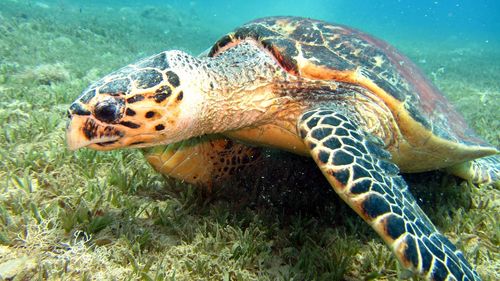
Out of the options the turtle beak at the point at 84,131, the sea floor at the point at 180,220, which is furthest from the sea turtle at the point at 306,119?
the sea floor at the point at 180,220

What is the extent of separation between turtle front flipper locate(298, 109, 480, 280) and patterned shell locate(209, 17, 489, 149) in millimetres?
537

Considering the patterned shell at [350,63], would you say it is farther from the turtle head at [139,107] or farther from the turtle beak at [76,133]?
the turtle beak at [76,133]

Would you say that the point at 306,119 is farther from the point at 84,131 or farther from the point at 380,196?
the point at 84,131

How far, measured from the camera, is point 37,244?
199cm

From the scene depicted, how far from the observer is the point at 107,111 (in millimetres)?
1907

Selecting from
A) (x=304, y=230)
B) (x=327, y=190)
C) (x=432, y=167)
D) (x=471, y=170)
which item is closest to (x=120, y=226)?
(x=304, y=230)

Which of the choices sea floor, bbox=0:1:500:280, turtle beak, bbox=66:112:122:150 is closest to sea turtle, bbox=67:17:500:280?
turtle beak, bbox=66:112:122:150

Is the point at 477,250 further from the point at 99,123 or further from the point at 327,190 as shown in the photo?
the point at 99,123

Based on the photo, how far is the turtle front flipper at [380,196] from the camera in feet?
5.31

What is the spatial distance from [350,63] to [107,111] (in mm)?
1849

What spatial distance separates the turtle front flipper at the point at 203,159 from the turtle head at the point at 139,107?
1.49ft

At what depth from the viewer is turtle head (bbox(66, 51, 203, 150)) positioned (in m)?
1.92

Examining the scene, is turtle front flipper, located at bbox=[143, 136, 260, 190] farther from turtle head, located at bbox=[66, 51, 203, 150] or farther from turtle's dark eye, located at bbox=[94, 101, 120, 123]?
turtle's dark eye, located at bbox=[94, 101, 120, 123]

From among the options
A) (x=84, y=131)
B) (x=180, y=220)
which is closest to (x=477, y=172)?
(x=180, y=220)
